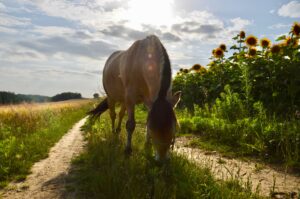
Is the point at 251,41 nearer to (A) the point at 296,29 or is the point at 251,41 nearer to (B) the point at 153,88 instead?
(A) the point at 296,29

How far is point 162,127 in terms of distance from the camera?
12.2 feet

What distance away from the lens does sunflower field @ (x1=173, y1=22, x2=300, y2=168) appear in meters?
6.01

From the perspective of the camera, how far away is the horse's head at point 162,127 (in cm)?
373

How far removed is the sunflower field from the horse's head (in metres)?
2.71

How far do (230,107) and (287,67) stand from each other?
1888mm

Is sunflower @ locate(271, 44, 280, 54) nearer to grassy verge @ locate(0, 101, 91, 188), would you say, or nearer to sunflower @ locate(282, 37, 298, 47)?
sunflower @ locate(282, 37, 298, 47)

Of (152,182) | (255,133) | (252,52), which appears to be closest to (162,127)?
(152,182)

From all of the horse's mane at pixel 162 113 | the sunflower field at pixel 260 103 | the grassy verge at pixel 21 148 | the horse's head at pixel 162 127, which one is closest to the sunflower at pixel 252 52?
the sunflower field at pixel 260 103

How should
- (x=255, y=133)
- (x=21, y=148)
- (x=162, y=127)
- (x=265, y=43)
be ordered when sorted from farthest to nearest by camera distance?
1. (x=265, y=43)
2. (x=255, y=133)
3. (x=21, y=148)
4. (x=162, y=127)

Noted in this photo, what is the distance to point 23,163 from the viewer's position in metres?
5.41

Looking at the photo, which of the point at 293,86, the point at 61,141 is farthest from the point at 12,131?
the point at 293,86

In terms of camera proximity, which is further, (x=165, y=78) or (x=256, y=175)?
(x=256, y=175)

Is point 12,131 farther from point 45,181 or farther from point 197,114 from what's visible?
point 197,114

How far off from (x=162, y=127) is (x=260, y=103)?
4547 millimetres
